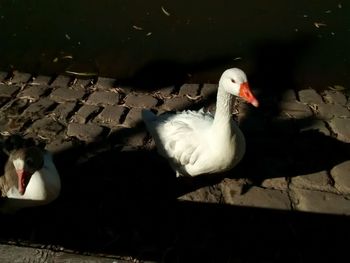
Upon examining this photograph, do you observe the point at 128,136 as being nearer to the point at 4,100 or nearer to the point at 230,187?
the point at 230,187

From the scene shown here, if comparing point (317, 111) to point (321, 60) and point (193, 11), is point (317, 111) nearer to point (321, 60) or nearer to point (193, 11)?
point (321, 60)

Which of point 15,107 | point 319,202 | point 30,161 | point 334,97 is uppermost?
point 30,161

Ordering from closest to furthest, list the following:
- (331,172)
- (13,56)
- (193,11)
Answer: (331,172), (13,56), (193,11)

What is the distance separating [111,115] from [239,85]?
5.68 ft

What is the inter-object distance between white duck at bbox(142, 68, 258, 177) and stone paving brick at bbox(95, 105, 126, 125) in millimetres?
741

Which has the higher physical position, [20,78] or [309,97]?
[20,78]

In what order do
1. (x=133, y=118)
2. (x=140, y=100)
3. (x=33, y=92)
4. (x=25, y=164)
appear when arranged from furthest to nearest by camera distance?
1. (x=33, y=92)
2. (x=140, y=100)
3. (x=133, y=118)
4. (x=25, y=164)

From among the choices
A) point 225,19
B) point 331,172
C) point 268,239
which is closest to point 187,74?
point 225,19

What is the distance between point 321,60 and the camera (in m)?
5.42

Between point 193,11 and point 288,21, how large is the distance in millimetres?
1247

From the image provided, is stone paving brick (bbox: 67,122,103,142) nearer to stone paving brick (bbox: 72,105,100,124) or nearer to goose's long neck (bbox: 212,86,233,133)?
stone paving brick (bbox: 72,105,100,124)

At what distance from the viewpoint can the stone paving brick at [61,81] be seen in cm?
502

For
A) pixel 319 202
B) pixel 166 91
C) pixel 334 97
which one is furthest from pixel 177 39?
pixel 319 202

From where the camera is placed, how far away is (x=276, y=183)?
12.0 ft
